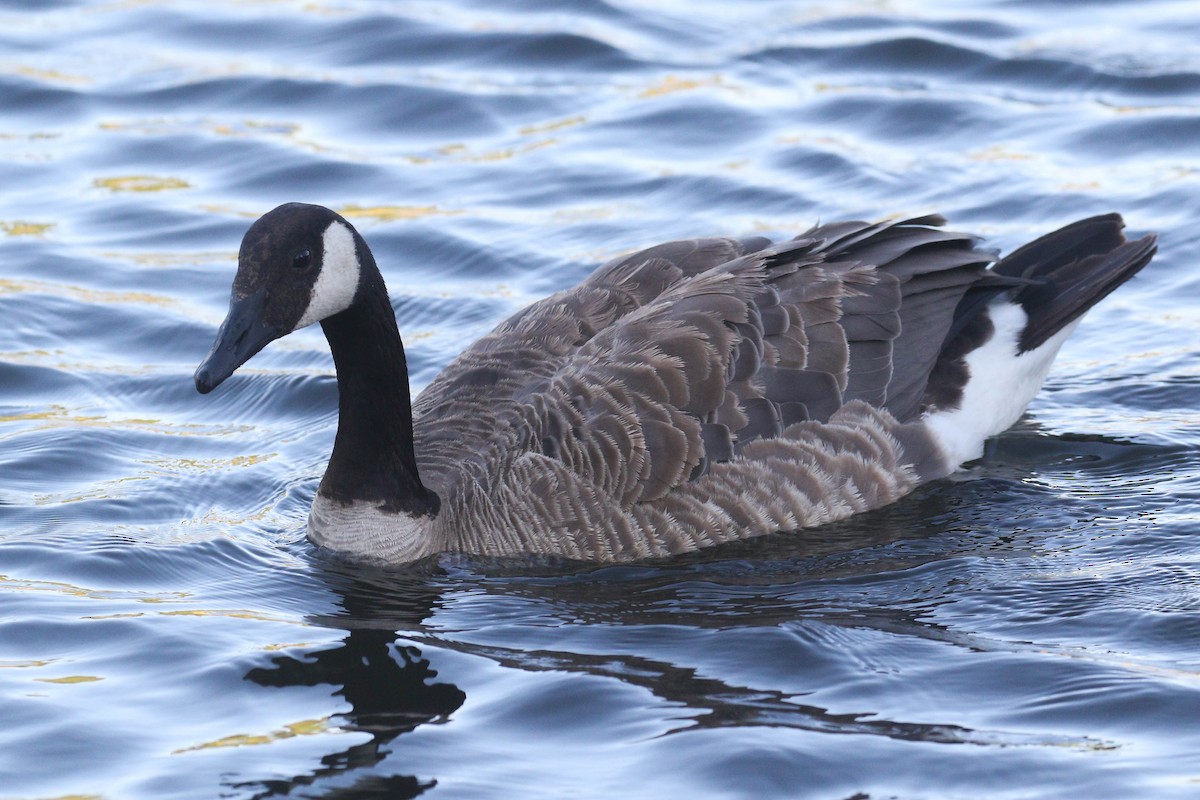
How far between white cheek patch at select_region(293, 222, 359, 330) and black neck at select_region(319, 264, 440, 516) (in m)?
0.19

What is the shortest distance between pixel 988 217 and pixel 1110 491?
508 centimetres

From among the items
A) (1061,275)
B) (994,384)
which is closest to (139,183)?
(994,384)

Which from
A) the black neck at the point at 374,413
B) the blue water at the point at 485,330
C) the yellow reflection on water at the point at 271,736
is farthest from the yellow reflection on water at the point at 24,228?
the yellow reflection on water at the point at 271,736

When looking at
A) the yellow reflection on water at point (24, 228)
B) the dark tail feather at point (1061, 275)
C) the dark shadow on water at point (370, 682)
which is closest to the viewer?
the dark shadow on water at point (370, 682)

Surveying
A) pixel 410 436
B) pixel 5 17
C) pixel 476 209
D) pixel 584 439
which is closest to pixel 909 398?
pixel 584 439

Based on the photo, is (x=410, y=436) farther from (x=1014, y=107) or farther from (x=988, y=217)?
(x=1014, y=107)

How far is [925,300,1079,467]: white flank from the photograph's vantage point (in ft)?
35.3

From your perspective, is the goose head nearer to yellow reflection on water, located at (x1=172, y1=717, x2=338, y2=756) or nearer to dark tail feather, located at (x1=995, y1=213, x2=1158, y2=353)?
yellow reflection on water, located at (x1=172, y1=717, x2=338, y2=756)

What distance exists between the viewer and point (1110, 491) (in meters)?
10.4

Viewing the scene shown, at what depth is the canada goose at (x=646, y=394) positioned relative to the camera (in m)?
9.62

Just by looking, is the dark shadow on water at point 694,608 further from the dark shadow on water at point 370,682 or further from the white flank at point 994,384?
the white flank at point 994,384

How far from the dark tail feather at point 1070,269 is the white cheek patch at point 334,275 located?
4193 millimetres

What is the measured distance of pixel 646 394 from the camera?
9.65 meters

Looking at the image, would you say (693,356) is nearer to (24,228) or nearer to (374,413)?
(374,413)
